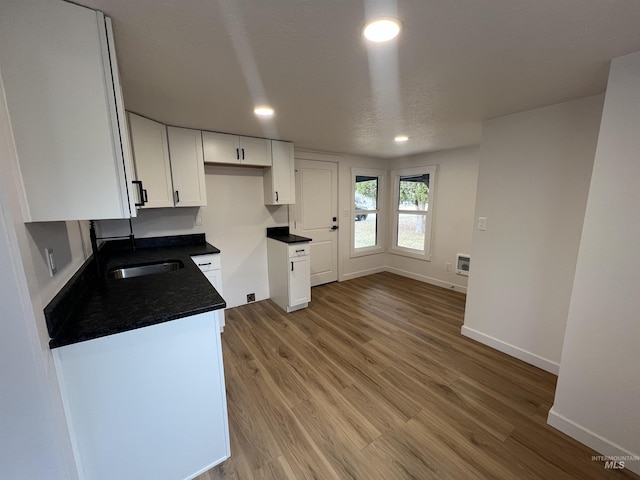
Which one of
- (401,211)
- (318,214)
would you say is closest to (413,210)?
(401,211)

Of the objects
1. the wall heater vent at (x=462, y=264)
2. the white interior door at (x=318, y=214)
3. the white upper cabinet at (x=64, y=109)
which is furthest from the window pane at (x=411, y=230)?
the white upper cabinet at (x=64, y=109)

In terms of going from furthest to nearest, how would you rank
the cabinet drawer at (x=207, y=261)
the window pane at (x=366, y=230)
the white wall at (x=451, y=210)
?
the window pane at (x=366, y=230) → the white wall at (x=451, y=210) → the cabinet drawer at (x=207, y=261)

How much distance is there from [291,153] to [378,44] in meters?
2.21

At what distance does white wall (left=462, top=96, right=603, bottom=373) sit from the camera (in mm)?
1901

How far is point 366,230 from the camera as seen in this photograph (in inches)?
188

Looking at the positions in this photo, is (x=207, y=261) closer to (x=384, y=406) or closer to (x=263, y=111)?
(x=263, y=111)

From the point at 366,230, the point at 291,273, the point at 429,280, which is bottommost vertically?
the point at 429,280

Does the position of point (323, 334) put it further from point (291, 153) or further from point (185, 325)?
point (291, 153)

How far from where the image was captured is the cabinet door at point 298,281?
3.16 metres

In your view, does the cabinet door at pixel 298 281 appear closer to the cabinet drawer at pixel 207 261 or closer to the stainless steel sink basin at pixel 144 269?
the cabinet drawer at pixel 207 261

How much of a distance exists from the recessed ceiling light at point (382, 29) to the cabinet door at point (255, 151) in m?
2.12

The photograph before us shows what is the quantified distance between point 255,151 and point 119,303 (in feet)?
7.29
